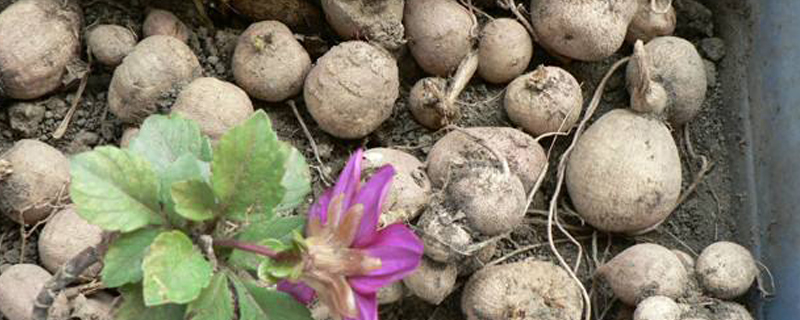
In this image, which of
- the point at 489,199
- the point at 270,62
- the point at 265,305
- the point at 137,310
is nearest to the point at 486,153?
the point at 489,199

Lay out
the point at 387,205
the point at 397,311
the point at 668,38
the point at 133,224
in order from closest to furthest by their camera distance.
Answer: the point at 133,224
the point at 387,205
the point at 397,311
the point at 668,38

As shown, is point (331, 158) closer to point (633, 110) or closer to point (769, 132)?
point (633, 110)

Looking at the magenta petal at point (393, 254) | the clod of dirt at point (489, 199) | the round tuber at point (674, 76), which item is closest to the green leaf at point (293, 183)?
the magenta petal at point (393, 254)

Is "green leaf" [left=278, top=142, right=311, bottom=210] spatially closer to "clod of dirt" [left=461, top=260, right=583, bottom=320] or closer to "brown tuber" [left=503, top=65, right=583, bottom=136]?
"clod of dirt" [left=461, top=260, right=583, bottom=320]

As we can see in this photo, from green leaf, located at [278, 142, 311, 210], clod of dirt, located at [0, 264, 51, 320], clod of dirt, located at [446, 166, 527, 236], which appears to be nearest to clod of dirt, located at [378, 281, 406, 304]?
clod of dirt, located at [446, 166, 527, 236]

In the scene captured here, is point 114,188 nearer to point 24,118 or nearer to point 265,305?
point 265,305

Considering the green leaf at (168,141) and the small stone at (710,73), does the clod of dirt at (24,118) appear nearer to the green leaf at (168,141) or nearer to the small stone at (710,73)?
the green leaf at (168,141)

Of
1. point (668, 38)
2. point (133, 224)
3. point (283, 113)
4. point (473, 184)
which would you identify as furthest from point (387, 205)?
point (668, 38)
